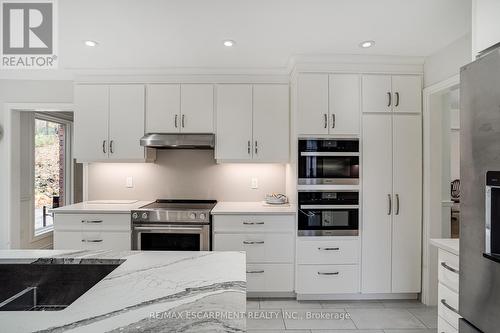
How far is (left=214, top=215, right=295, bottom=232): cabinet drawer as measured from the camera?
2.96 metres

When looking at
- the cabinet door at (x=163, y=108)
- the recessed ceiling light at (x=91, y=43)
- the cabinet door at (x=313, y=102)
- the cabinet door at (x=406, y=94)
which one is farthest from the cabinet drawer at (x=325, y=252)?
the recessed ceiling light at (x=91, y=43)

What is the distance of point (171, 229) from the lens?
294 centimetres

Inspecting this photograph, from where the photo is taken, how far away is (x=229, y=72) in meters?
3.33

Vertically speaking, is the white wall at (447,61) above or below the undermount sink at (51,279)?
above

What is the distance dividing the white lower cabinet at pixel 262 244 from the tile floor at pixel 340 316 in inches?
8.4

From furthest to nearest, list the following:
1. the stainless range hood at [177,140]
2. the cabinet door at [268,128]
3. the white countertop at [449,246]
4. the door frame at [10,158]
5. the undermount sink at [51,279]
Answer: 1. the door frame at [10,158]
2. the cabinet door at [268,128]
3. the stainless range hood at [177,140]
4. the white countertop at [449,246]
5. the undermount sink at [51,279]

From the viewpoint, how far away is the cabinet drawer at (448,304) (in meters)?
1.82

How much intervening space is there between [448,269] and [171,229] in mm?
2352

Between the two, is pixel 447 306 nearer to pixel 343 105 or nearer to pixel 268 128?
pixel 343 105

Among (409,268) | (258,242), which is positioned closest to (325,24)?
(258,242)

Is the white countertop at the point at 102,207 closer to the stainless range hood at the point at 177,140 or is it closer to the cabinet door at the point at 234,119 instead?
the stainless range hood at the point at 177,140

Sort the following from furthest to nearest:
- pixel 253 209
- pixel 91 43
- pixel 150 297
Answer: pixel 253 209
pixel 91 43
pixel 150 297

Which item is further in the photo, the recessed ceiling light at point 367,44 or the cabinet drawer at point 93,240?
the cabinet drawer at point 93,240

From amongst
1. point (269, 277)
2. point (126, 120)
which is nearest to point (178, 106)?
point (126, 120)
